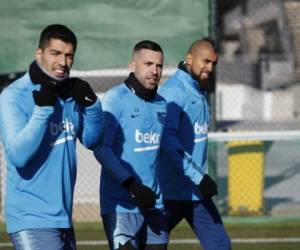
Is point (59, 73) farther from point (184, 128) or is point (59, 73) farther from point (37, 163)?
point (184, 128)

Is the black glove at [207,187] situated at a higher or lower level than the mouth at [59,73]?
lower

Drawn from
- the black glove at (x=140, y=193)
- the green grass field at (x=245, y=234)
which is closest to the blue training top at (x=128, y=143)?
the black glove at (x=140, y=193)

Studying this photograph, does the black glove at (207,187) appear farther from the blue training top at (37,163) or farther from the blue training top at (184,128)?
the blue training top at (37,163)

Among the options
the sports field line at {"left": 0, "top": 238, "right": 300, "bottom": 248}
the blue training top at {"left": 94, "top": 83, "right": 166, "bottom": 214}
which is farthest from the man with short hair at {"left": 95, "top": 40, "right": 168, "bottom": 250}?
the sports field line at {"left": 0, "top": 238, "right": 300, "bottom": 248}

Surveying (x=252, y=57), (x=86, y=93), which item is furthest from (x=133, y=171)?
(x=252, y=57)

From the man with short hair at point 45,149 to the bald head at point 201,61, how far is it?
6.41 feet

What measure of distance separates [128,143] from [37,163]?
3.64ft

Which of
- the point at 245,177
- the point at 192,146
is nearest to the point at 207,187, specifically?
the point at 192,146

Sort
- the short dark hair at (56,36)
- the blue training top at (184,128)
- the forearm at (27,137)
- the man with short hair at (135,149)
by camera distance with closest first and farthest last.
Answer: the forearm at (27,137), the short dark hair at (56,36), the man with short hair at (135,149), the blue training top at (184,128)

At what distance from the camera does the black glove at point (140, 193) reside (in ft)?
20.0

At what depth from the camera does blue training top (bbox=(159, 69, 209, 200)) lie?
725 cm

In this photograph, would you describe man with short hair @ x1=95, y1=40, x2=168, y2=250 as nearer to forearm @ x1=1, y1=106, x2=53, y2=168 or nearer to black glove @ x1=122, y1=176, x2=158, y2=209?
black glove @ x1=122, y1=176, x2=158, y2=209

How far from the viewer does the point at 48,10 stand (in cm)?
1178

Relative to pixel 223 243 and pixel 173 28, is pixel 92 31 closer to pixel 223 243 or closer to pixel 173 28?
pixel 173 28
